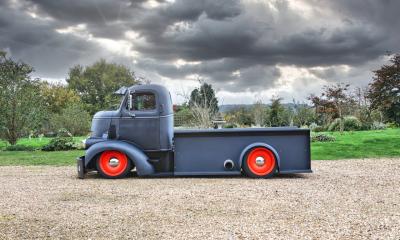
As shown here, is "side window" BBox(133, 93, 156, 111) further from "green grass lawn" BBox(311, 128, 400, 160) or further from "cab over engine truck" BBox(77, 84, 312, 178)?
"green grass lawn" BBox(311, 128, 400, 160)

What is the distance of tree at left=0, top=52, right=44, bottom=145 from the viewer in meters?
24.6

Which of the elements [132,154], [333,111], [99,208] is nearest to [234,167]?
[132,154]

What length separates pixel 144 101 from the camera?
11.8 meters

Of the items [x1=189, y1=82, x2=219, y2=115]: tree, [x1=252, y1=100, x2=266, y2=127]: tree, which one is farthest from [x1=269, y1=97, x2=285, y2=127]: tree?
[x1=189, y1=82, x2=219, y2=115]: tree

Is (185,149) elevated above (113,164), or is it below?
above

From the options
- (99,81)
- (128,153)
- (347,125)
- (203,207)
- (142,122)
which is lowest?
(203,207)

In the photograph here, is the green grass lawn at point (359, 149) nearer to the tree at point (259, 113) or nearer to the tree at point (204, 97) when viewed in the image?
the tree at point (204, 97)

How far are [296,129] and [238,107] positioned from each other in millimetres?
34733

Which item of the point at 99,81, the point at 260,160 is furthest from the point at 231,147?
the point at 99,81

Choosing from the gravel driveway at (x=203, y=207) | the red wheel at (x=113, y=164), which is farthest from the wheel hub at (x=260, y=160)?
the red wheel at (x=113, y=164)

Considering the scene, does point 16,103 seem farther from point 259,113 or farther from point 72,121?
point 259,113

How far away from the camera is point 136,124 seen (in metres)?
11.7

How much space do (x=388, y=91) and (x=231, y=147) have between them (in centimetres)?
1414

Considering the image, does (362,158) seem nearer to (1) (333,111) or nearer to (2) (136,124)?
(2) (136,124)
